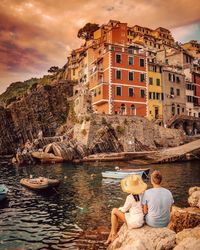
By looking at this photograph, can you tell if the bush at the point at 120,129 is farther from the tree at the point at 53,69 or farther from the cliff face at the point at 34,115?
the tree at the point at 53,69

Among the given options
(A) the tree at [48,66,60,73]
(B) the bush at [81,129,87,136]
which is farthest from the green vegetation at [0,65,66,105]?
(B) the bush at [81,129,87,136]

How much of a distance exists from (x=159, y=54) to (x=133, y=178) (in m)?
71.7

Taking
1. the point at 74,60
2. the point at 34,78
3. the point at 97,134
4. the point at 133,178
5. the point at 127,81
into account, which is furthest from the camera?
the point at 34,78

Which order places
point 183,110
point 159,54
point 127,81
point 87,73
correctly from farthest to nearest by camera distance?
point 159,54 → point 87,73 → point 183,110 → point 127,81

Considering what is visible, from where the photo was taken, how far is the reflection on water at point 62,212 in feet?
40.0

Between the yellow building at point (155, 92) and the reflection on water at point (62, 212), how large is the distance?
102 ft

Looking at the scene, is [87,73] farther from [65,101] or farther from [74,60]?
[74,60]

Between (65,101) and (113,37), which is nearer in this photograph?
(113,37)

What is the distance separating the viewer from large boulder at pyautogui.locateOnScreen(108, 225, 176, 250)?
6668 millimetres

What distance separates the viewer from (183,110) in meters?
64.4

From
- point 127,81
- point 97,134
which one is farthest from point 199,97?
point 97,134

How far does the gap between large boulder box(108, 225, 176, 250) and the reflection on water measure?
9.04 ft

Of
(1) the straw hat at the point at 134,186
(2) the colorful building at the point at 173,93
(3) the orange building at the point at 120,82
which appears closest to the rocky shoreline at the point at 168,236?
(1) the straw hat at the point at 134,186

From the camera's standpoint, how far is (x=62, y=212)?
55.3ft
